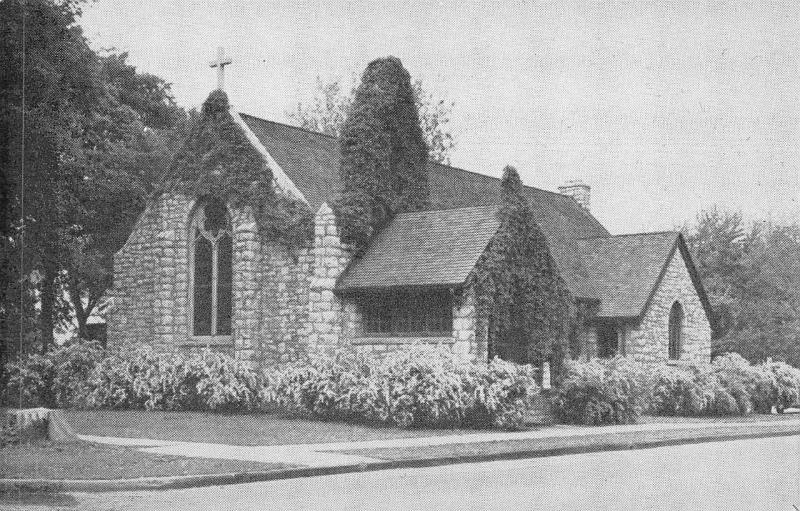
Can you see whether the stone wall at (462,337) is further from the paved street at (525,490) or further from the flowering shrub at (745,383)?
the flowering shrub at (745,383)

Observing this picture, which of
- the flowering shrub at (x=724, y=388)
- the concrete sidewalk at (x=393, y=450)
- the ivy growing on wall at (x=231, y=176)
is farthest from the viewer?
the flowering shrub at (x=724, y=388)

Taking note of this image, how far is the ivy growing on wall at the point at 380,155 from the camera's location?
29.6m

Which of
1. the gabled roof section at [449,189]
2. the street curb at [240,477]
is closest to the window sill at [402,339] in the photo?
the gabled roof section at [449,189]

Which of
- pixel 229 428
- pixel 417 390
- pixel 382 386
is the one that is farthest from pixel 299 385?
pixel 417 390

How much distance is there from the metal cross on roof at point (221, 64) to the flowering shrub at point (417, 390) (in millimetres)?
10463

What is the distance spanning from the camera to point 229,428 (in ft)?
73.1

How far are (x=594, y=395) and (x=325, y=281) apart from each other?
7.46 meters

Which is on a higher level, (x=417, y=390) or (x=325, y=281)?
(x=325, y=281)

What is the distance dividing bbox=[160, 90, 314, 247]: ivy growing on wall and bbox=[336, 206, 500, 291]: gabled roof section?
1914 millimetres

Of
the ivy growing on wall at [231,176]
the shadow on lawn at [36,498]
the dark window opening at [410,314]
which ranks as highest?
the ivy growing on wall at [231,176]

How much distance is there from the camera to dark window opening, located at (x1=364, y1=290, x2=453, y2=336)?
27.2 metres

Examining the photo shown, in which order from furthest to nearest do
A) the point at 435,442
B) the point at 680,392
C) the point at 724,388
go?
the point at 724,388 < the point at 680,392 < the point at 435,442

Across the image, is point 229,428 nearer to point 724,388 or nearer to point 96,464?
point 96,464

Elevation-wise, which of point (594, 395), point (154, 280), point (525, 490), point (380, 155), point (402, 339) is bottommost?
point (525, 490)
